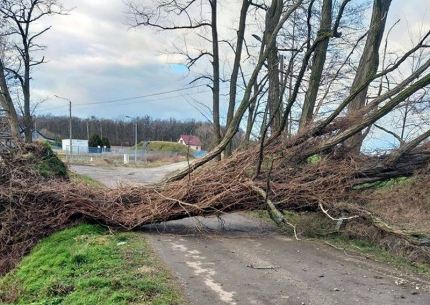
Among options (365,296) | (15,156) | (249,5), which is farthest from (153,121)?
(365,296)

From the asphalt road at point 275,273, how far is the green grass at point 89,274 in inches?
12.9

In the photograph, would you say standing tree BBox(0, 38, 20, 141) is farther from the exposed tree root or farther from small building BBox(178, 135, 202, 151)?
the exposed tree root

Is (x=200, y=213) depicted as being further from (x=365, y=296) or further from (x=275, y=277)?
(x=365, y=296)

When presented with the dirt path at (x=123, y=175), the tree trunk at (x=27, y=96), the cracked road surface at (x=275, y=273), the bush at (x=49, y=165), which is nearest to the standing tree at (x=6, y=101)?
the tree trunk at (x=27, y=96)

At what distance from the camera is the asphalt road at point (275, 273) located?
222 inches

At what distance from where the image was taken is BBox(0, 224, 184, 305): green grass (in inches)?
229

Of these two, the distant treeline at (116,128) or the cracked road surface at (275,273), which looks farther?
the distant treeline at (116,128)

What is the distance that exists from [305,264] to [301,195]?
2846 millimetres

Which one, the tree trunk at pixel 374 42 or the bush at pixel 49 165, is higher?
the tree trunk at pixel 374 42

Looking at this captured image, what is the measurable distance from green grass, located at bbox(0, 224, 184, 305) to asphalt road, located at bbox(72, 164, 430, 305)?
33 centimetres

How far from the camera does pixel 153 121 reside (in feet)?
363

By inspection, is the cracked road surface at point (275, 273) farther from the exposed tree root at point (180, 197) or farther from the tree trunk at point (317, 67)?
the tree trunk at point (317, 67)

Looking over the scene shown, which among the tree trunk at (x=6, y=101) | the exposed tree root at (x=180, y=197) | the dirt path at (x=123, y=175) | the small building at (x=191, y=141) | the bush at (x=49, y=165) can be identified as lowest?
the dirt path at (x=123, y=175)

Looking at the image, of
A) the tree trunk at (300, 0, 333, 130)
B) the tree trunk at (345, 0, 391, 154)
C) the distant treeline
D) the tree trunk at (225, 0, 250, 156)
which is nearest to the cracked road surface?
the tree trunk at (300, 0, 333, 130)
